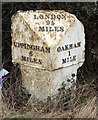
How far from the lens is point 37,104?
13.6 ft

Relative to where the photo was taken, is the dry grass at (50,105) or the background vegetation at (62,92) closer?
the dry grass at (50,105)

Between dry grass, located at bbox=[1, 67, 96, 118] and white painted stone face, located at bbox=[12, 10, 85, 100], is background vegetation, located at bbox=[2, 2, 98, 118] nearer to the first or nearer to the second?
dry grass, located at bbox=[1, 67, 96, 118]

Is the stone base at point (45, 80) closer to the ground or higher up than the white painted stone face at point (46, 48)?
closer to the ground

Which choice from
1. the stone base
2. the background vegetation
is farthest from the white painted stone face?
the background vegetation

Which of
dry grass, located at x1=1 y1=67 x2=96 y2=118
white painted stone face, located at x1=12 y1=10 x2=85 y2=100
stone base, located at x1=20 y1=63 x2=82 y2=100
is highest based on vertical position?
white painted stone face, located at x1=12 y1=10 x2=85 y2=100

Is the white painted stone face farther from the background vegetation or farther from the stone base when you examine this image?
the background vegetation

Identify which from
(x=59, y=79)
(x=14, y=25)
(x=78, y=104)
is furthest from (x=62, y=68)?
(x=14, y=25)

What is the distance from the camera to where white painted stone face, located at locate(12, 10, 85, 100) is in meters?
4.06

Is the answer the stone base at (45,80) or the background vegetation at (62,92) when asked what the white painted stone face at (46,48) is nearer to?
the stone base at (45,80)

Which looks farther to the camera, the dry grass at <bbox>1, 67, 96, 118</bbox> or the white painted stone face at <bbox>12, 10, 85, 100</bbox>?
the white painted stone face at <bbox>12, 10, 85, 100</bbox>

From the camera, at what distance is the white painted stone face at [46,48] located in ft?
13.3

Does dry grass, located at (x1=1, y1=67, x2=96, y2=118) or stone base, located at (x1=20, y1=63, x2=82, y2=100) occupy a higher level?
stone base, located at (x1=20, y1=63, x2=82, y2=100)

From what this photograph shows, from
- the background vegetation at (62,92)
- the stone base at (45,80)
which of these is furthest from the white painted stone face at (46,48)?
the background vegetation at (62,92)

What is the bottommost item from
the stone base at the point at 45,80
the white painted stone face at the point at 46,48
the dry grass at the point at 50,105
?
the dry grass at the point at 50,105
